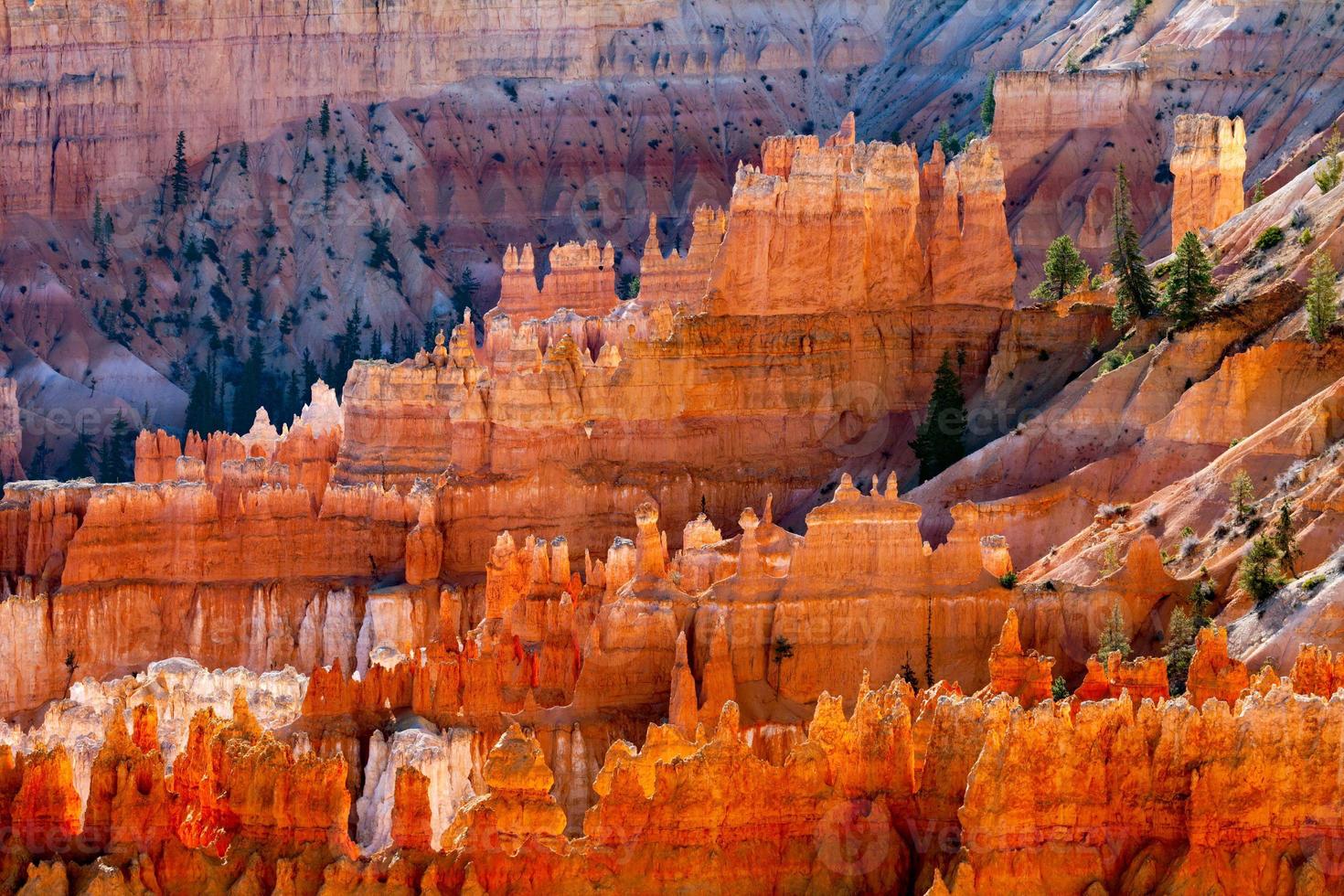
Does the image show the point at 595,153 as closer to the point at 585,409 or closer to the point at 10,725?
the point at 585,409

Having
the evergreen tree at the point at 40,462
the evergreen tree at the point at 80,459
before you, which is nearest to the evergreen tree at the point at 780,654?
the evergreen tree at the point at 80,459

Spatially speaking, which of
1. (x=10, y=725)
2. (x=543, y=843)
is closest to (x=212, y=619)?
(x=10, y=725)

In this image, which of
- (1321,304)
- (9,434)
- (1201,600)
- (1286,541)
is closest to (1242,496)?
(1201,600)

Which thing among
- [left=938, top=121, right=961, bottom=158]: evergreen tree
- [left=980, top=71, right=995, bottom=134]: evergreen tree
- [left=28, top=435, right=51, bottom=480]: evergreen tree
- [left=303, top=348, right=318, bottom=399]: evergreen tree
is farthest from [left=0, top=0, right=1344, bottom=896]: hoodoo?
[left=938, top=121, right=961, bottom=158]: evergreen tree

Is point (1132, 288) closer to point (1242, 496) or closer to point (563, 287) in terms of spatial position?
point (1242, 496)

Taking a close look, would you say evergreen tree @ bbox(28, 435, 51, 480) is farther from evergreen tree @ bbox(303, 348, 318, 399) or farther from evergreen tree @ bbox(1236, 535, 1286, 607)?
evergreen tree @ bbox(1236, 535, 1286, 607)

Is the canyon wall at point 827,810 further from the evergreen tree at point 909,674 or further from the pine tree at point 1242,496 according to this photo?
the pine tree at point 1242,496
